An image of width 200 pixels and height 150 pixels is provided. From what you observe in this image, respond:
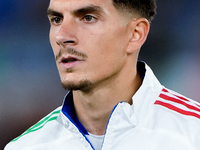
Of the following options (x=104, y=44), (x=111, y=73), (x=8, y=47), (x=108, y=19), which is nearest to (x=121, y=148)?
(x=111, y=73)

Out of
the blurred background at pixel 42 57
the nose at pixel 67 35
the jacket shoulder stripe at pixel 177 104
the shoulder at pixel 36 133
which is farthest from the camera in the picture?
the blurred background at pixel 42 57

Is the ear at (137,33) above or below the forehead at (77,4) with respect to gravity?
below

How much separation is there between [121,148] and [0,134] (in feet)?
5.65

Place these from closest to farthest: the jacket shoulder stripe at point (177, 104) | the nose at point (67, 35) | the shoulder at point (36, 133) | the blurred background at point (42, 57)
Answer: the nose at point (67, 35) → the jacket shoulder stripe at point (177, 104) → the shoulder at point (36, 133) → the blurred background at point (42, 57)

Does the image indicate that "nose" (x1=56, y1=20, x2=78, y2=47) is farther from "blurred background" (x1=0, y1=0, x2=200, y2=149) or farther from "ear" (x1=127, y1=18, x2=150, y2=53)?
"blurred background" (x1=0, y1=0, x2=200, y2=149)

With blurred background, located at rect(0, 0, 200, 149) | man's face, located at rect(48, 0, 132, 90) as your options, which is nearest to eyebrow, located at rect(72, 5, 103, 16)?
man's face, located at rect(48, 0, 132, 90)

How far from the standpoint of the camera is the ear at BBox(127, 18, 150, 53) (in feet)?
5.35

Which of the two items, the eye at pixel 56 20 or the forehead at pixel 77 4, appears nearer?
the forehead at pixel 77 4

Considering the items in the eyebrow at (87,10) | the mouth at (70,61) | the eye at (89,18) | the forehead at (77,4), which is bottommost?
the mouth at (70,61)

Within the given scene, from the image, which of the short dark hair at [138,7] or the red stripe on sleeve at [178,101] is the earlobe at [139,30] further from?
the red stripe on sleeve at [178,101]

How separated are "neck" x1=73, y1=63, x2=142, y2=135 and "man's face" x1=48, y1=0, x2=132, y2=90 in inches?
2.8

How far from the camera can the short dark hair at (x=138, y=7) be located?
5.16 ft

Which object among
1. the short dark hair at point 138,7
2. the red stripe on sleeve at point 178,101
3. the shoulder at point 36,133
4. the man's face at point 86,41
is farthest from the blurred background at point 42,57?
the man's face at point 86,41

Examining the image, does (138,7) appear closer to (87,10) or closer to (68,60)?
(87,10)
